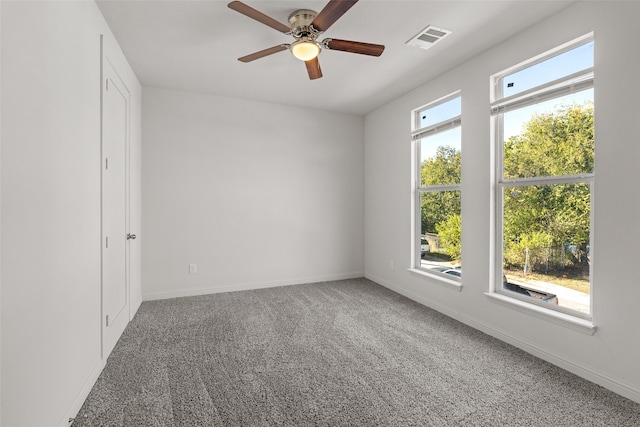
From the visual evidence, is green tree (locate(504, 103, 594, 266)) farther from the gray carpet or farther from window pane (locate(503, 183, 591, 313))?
the gray carpet

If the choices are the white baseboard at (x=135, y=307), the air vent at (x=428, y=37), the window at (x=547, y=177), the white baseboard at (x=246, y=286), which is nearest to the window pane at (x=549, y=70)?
the window at (x=547, y=177)

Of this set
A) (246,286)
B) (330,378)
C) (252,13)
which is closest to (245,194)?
(246,286)

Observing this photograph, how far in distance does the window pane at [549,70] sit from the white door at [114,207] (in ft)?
11.0

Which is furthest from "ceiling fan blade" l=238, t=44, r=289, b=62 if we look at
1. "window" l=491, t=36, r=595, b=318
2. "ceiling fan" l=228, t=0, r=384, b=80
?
"window" l=491, t=36, r=595, b=318

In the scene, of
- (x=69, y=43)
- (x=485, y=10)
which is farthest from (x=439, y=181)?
(x=69, y=43)

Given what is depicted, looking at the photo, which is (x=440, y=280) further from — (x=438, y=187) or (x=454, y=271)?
(x=438, y=187)

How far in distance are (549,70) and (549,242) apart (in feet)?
4.48

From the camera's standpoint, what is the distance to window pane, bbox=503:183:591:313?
2.30 meters

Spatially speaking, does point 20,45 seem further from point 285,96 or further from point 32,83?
point 285,96

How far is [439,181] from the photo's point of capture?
3.68 metres

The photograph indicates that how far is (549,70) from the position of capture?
2.48m

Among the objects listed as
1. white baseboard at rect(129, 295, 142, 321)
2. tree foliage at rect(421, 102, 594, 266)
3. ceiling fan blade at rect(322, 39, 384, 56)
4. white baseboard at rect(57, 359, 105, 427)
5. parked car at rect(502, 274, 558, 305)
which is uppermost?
ceiling fan blade at rect(322, 39, 384, 56)

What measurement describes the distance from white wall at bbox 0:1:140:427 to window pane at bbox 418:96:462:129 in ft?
10.8

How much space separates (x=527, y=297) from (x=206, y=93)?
13.8 feet
